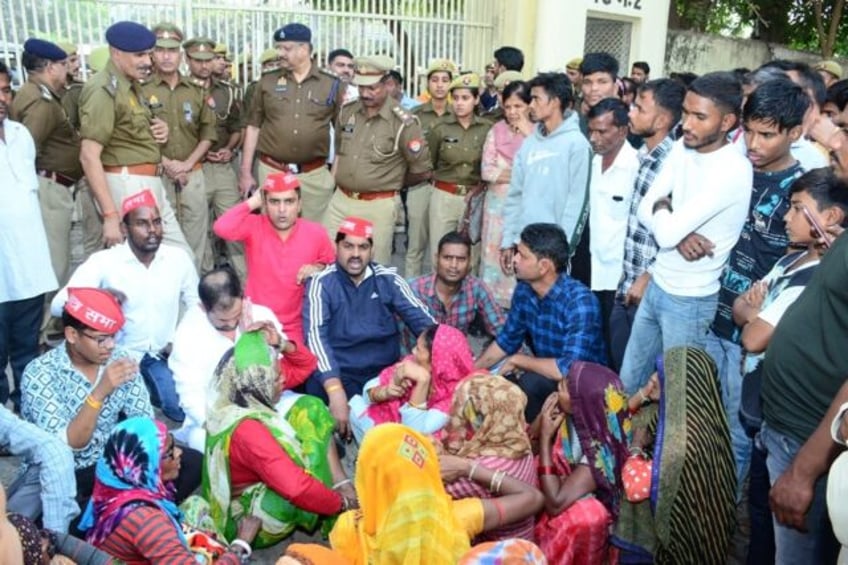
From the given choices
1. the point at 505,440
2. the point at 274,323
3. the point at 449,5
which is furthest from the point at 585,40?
the point at 505,440

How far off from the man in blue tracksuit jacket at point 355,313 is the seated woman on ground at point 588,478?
1.56m

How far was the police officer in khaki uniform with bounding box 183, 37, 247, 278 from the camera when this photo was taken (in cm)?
679

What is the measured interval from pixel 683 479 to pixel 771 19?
56.7 feet

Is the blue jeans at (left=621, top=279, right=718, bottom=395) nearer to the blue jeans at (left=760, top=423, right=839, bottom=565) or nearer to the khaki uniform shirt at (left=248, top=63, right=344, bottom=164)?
the blue jeans at (left=760, top=423, right=839, bottom=565)

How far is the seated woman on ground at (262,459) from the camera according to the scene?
303 centimetres

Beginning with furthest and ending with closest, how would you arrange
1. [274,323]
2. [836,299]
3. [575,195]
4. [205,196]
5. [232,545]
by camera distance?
[205,196]
[575,195]
[274,323]
[232,545]
[836,299]

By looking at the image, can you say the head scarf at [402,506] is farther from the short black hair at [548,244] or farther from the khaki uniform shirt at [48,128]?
the khaki uniform shirt at [48,128]

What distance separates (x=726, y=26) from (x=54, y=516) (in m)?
18.6

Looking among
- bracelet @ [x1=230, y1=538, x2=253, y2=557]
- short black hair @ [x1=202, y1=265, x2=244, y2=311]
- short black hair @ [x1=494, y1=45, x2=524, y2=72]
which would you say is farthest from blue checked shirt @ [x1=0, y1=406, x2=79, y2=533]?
short black hair @ [x1=494, y1=45, x2=524, y2=72]

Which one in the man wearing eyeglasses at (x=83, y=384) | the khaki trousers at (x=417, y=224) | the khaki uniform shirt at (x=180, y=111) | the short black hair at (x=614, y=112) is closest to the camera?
the man wearing eyeglasses at (x=83, y=384)

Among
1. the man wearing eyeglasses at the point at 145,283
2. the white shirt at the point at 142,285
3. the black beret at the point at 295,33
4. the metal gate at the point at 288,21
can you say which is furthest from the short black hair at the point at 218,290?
the metal gate at the point at 288,21

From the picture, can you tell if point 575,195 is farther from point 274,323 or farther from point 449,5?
point 449,5

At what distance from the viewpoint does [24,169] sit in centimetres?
431

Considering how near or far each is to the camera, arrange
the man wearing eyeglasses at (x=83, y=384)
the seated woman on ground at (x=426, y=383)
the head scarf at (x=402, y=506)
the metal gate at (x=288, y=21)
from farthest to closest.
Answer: the metal gate at (x=288, y=21)
the seated woman on ground at (x=426, y=383)
the man wearing eyeglasses at (x=83, y=384)
the head scarf at (x=402, y=506)
